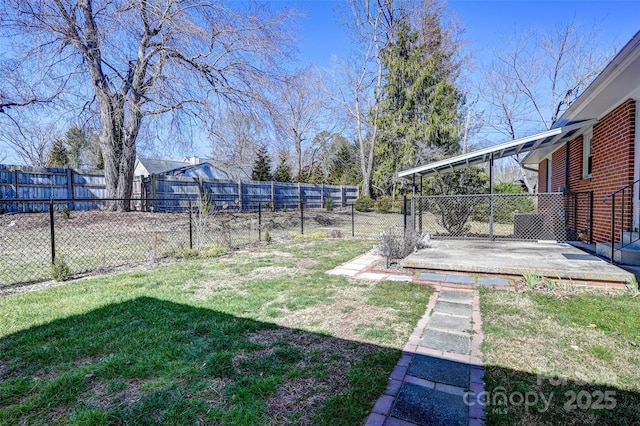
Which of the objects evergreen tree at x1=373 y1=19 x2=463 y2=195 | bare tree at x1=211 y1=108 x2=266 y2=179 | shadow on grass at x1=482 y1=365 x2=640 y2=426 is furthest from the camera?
evergreen tree at x1=373 y1=19 x2=463 y2=195

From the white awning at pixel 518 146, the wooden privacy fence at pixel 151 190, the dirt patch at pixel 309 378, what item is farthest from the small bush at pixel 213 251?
the white awning at pixel 518 146

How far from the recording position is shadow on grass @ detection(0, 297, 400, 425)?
179cm

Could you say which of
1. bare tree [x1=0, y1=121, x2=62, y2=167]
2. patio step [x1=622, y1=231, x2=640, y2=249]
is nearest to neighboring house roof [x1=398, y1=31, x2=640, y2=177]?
patio step [x1=622, y1=231, x2=640, y2=249]

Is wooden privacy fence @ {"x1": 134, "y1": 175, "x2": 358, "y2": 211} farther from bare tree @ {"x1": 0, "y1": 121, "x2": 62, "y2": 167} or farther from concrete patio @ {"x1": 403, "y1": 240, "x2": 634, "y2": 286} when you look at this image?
bare tree @ {"x1": 0, "y1": 121, "x2": 62, "y2": 167}

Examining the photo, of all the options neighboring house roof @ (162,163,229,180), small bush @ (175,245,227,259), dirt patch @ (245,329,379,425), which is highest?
neighboring house roof @ (162,163,229,180)

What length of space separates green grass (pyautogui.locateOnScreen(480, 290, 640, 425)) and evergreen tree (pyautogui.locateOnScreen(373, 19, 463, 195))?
16.5 meters

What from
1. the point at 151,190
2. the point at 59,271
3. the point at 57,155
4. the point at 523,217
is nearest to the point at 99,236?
the point at 59,271

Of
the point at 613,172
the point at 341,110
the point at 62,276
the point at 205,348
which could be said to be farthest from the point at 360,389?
the point at 341,110

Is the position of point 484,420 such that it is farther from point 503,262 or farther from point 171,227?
point 171,227

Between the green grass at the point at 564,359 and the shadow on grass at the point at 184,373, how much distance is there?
29.2 inches

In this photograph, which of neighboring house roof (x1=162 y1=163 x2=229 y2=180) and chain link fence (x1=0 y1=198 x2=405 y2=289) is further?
neighboring house roof (x1=162 y1=163 x2=229 y2=180)

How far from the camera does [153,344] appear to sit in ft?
8.55

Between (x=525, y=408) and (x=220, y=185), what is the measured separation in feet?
50.7

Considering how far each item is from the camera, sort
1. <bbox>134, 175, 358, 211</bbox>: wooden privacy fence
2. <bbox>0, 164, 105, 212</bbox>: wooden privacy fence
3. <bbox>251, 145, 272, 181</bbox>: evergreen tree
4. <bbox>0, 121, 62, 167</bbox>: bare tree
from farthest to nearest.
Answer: <bbox>251, 145, 272, 181</bbox>: evergreen tree < <bbox>0, 121, 62, 167</bbox>: bare tree < <bbox>134, 175, 358, 211</bbox>: wooden privacy fence < <bbox>0, 164, 105, 212</bbox>: wooden privacy fence
